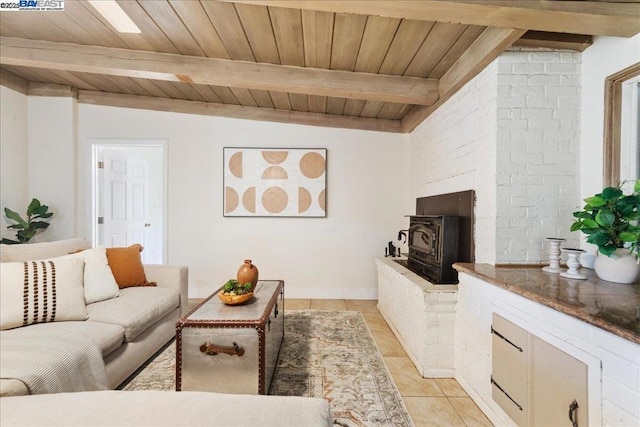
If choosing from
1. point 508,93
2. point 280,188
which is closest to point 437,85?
point 508,93

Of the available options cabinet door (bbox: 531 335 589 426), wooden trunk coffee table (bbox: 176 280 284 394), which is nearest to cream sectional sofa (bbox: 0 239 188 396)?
wooden trunk coffee table (bbox: 176 280 284 394)

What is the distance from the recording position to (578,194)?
2.01m

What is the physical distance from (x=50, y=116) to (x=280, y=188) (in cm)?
304

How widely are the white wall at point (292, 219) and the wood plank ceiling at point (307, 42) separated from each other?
0.58 meters

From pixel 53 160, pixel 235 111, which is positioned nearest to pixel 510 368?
pixel 235 111

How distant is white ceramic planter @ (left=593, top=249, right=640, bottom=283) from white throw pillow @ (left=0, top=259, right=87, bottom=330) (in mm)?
3005

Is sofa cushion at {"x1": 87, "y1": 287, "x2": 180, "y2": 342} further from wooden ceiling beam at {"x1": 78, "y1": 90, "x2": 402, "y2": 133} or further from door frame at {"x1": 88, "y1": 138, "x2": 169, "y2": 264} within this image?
wooden ceiling beam at {"x1": 78, "y1": 90, "x2": 402, "y2": 133}

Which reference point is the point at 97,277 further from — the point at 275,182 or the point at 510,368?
the point at 510,368

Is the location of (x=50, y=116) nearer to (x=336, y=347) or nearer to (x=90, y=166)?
(x=90, y=166)

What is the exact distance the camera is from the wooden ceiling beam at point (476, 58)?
5.97 ft

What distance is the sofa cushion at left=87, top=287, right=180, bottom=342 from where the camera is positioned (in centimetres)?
191

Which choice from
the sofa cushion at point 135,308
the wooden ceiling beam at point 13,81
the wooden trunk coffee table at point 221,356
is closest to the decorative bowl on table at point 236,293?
the wooden trunk coffee table at point 221,356

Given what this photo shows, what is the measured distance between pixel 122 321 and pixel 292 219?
2.37m

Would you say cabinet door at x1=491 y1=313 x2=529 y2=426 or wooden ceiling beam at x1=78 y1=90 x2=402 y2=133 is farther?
wooden ceiling beam at x1=78 y1=90 x2=402 y2=133
